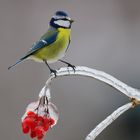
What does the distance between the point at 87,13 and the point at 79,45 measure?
0.38 feet

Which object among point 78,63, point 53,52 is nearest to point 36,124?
point 53,52

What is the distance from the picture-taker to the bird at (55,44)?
710 mm

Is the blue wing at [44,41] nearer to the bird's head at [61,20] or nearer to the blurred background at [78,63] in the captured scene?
the bird's head at [61,20]

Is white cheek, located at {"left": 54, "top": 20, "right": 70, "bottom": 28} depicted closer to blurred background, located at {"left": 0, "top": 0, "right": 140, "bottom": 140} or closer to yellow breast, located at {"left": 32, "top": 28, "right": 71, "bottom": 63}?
yellow breast, located at {"left": 32, "top": 28, "right": 71, "bottom": 63}

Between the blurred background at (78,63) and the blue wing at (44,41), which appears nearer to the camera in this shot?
the blue wing at (44,41)

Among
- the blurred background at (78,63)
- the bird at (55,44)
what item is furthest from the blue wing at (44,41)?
the blurred background at (78,63)

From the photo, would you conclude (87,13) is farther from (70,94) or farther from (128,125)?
(128,125)

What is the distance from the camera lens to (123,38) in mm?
2229

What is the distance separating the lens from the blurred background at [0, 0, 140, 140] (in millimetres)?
2008

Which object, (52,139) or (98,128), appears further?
(52,139)

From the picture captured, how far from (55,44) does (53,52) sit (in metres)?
0.01

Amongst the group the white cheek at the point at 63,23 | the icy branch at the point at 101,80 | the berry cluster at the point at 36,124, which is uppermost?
the white cheek at the point at 63,23

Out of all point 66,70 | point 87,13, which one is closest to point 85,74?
point 66,70

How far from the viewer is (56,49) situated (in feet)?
2.35
